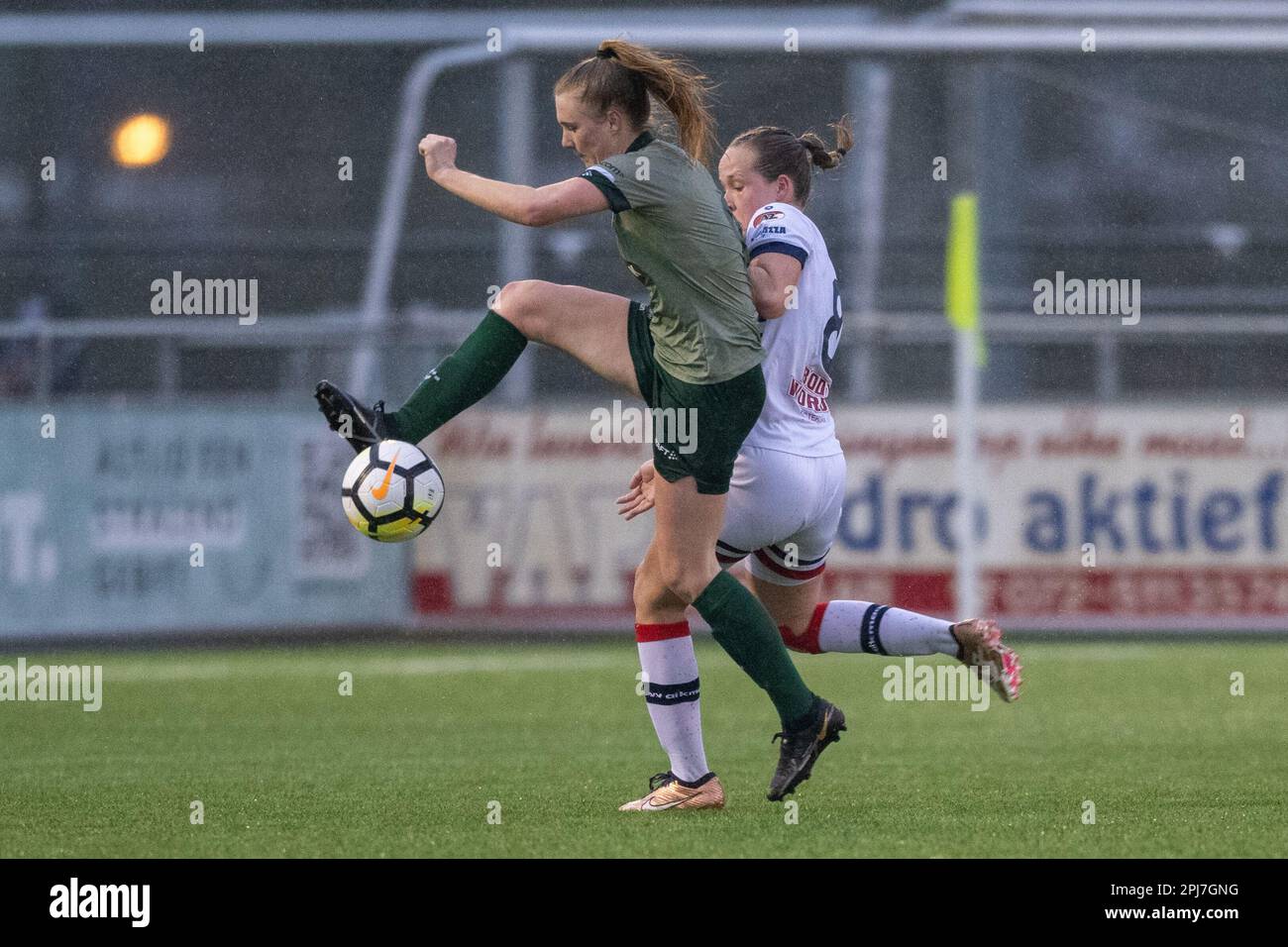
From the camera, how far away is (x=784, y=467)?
19.3 ft

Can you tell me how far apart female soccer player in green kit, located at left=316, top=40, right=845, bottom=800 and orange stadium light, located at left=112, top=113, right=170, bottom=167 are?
39.0 ft

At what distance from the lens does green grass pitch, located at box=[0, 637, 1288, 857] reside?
5.32 m

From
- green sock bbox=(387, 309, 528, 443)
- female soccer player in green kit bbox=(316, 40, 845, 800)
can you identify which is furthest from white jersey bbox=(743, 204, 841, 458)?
green sock bbox=(387, 309, 528, 443)

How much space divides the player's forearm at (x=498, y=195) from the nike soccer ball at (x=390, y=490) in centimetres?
78

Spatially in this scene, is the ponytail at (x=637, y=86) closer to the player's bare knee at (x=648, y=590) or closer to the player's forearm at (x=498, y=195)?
the player's forearm at (x=498, y=195)

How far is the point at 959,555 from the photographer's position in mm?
13555

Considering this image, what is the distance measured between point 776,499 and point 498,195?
1.16m

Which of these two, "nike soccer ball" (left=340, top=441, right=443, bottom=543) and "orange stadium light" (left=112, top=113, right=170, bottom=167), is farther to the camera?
"orange stadium light" (left=112, top=113, right=170, bottom=167)

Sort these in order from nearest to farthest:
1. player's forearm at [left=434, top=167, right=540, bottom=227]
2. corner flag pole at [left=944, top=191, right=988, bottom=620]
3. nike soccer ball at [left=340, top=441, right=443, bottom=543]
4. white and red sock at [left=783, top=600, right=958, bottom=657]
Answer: player's forearm at [left=434, top=167, right=540, bottom=227] < nike soccer ball at [left=340, top=441, right=443, bottom=543] < white and red sock at [left=783, top=600, right=958, bottom=657] < corner flag pole at [left=944, top=191, right=988, bottom=620]

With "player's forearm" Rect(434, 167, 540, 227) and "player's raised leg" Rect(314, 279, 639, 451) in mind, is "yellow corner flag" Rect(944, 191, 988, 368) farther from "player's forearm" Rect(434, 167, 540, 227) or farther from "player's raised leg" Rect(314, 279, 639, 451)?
"player's forearm" Rect(434, 167, 540, 227)

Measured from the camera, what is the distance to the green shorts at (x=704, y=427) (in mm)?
5562

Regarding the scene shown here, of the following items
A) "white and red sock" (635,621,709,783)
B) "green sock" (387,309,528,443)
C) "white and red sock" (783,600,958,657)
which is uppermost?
"green sock" (387,309,528,443)

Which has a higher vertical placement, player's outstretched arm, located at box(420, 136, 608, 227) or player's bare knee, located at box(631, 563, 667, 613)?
player's outstretched arm, located at box(420, 136, 608, 227)
